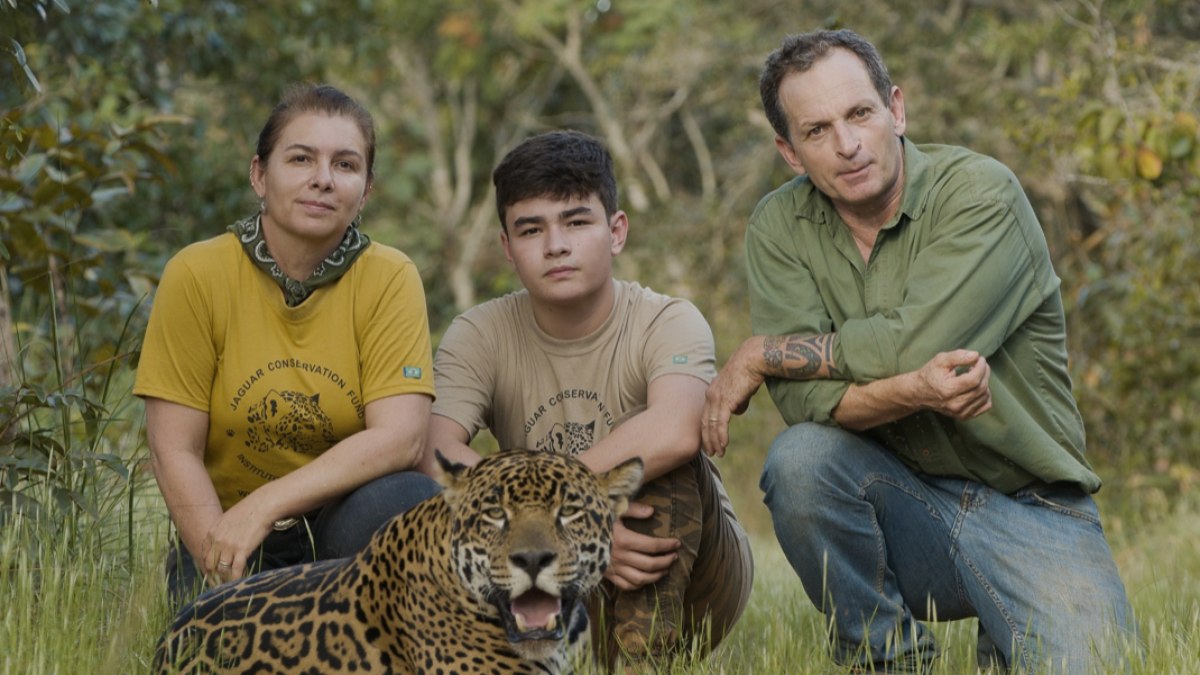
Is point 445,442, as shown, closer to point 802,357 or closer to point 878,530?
point 802,357

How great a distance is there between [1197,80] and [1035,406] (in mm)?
4990

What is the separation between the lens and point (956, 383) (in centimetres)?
415

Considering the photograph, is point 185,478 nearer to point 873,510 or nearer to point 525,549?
point 525,549

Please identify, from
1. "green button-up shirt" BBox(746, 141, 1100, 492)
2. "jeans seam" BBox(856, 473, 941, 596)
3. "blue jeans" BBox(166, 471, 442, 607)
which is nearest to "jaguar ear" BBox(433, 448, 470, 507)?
"blue jeans" BBox(166, 471, 442, 607)

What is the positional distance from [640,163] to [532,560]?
63.8 feet

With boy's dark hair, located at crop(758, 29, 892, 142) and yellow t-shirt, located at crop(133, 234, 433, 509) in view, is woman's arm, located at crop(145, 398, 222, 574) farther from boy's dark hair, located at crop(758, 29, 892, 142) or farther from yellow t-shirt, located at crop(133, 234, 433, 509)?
boy's dark hair, located at crop(758, 29, 892, 142)

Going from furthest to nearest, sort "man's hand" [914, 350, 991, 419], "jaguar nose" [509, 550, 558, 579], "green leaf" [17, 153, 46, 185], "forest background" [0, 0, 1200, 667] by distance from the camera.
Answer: "green leaf" [17, 153, 46, 185] → "forest background" [0, 0, 1200, 667] → "man's hand" [914, 350, 991, 419] → "jaguar nose" [509, 550, 558, 579]

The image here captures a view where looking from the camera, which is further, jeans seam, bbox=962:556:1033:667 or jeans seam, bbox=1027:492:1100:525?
jeans seam, bbox=1027:492:1100:525

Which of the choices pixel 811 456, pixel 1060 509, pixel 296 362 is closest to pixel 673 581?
pixel 811 456

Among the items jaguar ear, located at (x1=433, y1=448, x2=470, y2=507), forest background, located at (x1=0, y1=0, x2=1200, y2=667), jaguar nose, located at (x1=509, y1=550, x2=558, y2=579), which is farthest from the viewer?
forest background, located at (x1=0, y1=0, x2=1200, y2=667)

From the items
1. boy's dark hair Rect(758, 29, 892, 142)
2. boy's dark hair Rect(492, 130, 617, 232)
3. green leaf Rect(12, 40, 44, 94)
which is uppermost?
green leaf Rect(12, 40, 44, 94)

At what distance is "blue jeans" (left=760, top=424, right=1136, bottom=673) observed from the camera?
4457mm

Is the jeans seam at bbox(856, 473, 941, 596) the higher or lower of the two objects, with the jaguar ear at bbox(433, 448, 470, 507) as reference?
lower

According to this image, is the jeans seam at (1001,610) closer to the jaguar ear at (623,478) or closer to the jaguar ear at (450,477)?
the jaguar ear at (623,478)
